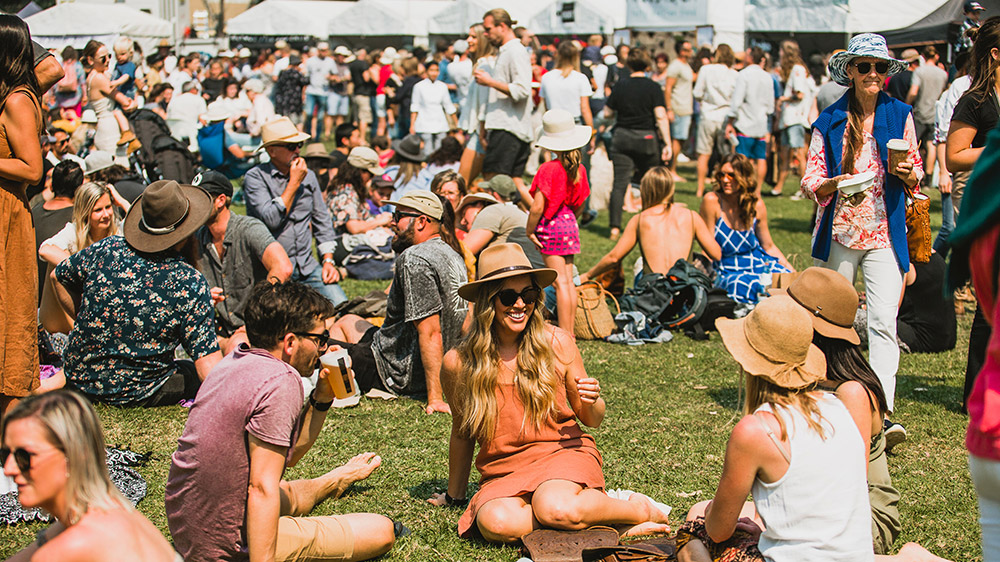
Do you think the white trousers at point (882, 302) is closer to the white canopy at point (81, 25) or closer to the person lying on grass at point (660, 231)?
the person lying on grass at point (660, 231)

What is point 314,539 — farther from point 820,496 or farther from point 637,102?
point 637,102

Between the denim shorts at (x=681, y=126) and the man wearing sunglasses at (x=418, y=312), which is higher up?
the denim shorts at (x=681, y=126)

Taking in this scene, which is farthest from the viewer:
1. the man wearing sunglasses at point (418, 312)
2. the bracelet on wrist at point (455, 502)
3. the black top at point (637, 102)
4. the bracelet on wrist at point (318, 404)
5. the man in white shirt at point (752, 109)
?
the man in white shirt at point (752, 109)

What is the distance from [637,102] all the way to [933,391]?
19.4 ft

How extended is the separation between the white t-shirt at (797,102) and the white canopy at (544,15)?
21.6ft

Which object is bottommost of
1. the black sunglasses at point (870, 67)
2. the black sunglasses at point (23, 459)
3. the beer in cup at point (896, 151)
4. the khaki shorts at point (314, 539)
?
the khaki shorts at point (314, 539)

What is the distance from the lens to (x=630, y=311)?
24.4 feet

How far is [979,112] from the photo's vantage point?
483cm

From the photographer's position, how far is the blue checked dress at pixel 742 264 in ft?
25.4

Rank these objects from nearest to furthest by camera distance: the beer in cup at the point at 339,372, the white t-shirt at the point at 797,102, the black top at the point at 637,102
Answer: the beer in cup at the point at 339,372, the black top at the point at 637,102, the white t-shirt at the point at 797,102

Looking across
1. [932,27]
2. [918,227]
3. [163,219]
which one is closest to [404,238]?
[163,219]

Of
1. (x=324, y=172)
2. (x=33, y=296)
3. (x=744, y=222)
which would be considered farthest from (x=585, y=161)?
(x=33, y=296)

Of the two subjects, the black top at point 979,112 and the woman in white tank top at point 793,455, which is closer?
the woman in white tank top at point 793,455

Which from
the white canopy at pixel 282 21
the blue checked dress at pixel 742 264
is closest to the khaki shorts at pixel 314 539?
the blue checked dress at pixel 742 264
